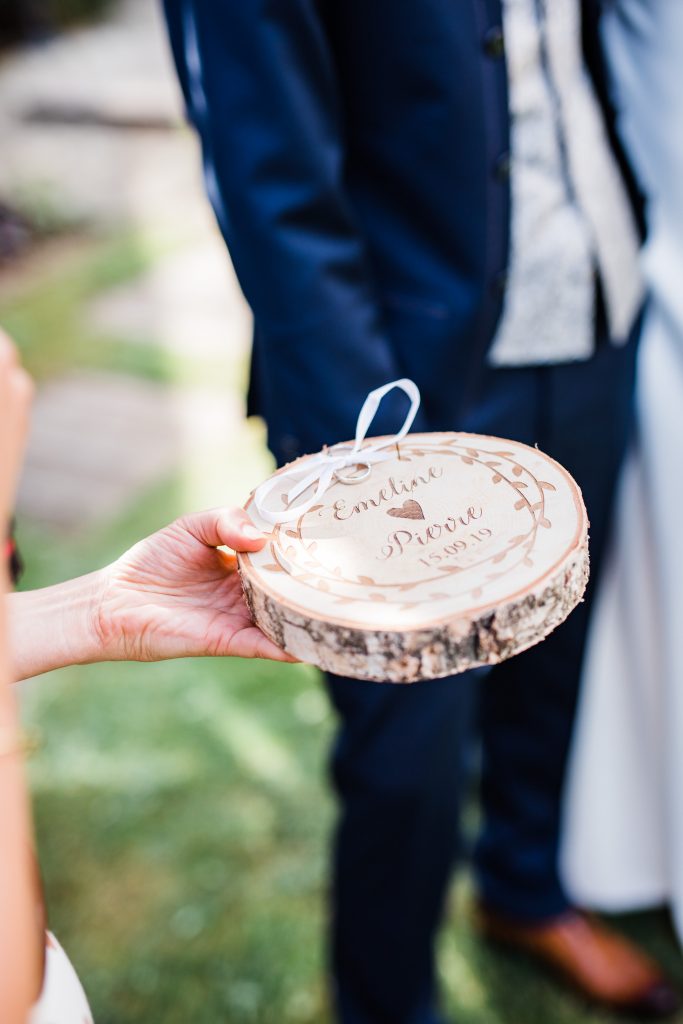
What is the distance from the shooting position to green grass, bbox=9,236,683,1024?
5.49 ft

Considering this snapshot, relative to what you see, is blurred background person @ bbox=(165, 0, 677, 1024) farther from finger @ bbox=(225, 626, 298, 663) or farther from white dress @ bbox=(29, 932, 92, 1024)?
white dress @ bbox=(29, 932, 92, 1024)

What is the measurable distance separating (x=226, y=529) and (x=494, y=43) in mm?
679

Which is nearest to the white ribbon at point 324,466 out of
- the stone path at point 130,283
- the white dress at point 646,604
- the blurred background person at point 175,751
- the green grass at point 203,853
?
the blurred background person at point 175,751

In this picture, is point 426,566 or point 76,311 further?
point 76,311

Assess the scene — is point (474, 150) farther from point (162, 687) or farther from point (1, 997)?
point (162, 687)

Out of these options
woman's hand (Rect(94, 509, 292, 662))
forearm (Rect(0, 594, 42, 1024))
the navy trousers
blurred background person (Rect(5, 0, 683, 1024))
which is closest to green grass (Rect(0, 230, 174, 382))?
blurred background person (Rect(5, 0, 683, 1024))

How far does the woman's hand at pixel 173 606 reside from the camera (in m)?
0.87

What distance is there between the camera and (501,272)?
1.26m

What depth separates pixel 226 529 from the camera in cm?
82

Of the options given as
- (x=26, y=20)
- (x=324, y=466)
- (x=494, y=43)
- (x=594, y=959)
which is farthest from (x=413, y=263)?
(x=26, y=20)

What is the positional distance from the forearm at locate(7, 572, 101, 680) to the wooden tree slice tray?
0.54ft

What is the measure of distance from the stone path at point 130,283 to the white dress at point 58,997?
2.05 meters

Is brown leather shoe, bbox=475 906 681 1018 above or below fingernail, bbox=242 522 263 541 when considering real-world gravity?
below

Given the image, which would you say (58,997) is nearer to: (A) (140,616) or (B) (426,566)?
(A) (140,616)
